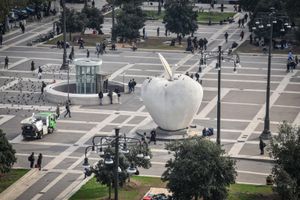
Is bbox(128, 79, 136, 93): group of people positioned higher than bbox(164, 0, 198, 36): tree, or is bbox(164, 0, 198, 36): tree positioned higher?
bbox(164, 0, 198, 36): tree

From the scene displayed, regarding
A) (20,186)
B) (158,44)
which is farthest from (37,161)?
(158,44)

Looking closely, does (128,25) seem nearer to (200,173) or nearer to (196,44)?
(196,44)

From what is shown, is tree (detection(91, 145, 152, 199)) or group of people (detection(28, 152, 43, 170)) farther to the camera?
group of people (detection(28, 152, 43, 170))

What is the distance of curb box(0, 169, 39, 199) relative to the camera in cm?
5319

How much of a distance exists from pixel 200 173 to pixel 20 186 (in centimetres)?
1184

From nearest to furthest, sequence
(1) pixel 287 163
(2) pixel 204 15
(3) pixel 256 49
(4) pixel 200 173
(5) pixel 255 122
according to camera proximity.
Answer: (4) pixel 200 173 < (1) pixel 287 163 < (5) pixel 255 122 < (3) pixel 256 49 < (2) pixel 204 15

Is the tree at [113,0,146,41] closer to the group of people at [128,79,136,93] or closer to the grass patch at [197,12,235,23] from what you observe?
the grass patch at [197,12,235,23]

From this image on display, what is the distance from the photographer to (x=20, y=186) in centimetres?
5512

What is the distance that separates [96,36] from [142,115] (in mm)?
37684

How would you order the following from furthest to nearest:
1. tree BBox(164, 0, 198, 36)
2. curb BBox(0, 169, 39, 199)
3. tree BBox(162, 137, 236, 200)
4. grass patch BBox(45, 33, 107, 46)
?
grass patch BBox(45, 33, 107, 46)
tree BBox(164, 0, 198, 36)
curb BBox(0, 169, 39, 199)
tree BBox(162, 137, 236, 200)

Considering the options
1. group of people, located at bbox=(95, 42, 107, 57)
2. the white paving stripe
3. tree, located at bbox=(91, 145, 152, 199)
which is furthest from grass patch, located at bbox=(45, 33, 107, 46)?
tree, located at bbox=(91, 145, 152, 199)

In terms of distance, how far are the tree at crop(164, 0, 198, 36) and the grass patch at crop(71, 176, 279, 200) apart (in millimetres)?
49373

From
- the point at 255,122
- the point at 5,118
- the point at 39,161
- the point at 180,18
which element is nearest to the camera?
the point at 39,161

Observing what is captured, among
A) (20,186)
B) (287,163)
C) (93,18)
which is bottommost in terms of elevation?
(20,186)
